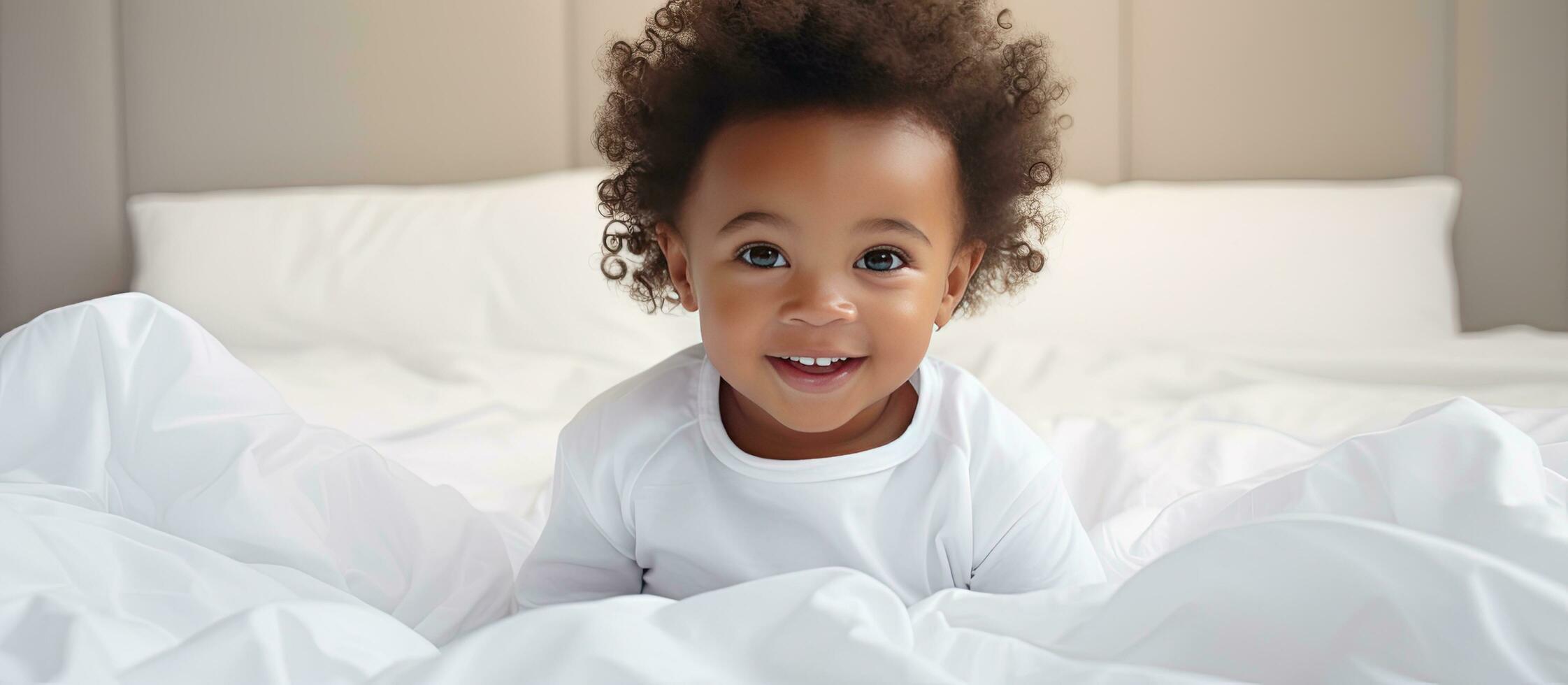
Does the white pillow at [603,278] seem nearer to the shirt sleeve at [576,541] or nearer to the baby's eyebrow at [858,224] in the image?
the shirt sleeve at [576,541]

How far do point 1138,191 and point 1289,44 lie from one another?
65cm

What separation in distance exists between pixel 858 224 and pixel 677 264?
200 millimetres

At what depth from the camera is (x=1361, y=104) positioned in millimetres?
2400

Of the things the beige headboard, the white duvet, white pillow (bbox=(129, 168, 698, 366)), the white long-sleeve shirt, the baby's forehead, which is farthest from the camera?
the beige headboard

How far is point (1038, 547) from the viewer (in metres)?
0.87

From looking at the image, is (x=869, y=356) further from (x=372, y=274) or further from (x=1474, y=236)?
(x=1474, y=236)

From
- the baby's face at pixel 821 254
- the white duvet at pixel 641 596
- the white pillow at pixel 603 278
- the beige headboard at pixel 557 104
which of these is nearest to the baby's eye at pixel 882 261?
the baby's face at pixel 821 254

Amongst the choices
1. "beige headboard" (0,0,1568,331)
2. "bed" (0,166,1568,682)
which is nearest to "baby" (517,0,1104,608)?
"bed" (0,166,1568,682)

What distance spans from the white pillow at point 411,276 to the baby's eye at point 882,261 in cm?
107

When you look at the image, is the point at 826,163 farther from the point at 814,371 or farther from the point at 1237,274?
the point at 1237,274

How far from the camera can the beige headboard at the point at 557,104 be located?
2.36 m

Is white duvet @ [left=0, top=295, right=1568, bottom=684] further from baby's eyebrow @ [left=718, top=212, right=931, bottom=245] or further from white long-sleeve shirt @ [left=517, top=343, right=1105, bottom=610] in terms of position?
baby's eyebrow @ [left=718, top=212, right=931, bottom=245]

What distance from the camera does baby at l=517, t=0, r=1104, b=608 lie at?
0.76m

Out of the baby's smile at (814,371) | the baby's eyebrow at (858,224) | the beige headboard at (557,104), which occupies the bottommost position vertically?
the baby's smile at (814,371)
